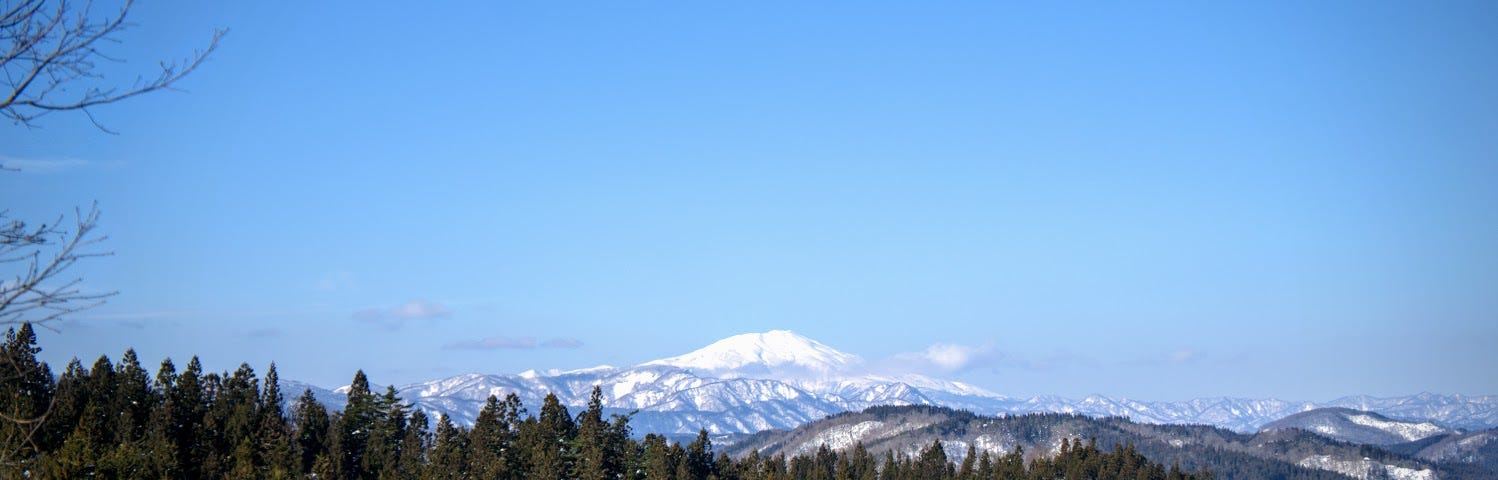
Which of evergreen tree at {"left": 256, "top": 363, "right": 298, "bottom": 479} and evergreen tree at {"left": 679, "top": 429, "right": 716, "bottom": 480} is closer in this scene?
evergreen tree at {"left": 256, "top": 363, "right": 298, "bottom": 479}

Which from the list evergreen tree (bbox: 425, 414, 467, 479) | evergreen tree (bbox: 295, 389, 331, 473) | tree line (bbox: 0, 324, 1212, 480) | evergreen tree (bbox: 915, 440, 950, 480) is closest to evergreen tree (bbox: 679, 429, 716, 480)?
tree line (bbox: 0, 324, 1212, 480)

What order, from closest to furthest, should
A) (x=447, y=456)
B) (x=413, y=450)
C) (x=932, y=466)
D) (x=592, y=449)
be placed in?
(x=447, y=456) < (x=413, y=450) < (x=592, y=449) < (x=932, y=466)

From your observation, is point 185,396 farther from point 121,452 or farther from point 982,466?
point 982,466

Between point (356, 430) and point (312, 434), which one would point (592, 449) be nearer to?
point (356, 430)

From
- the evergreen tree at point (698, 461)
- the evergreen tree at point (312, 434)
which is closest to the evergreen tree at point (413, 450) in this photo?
the evergreen tree at point (312, 434)

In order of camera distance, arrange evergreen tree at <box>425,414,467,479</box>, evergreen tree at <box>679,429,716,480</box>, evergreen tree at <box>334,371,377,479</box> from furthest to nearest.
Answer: evergreen tree at <box>679,429,716,480</box> < evergreen tree at <box>334,371,377,479</box> < evergreen tree at <box>425,414,467,479</box>

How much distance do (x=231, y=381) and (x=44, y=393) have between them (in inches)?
802

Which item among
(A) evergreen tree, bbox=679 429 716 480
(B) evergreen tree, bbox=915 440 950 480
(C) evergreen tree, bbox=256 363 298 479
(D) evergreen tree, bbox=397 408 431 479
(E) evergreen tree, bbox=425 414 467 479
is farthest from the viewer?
(B) evergreen tree, bbox=915 440 950 480

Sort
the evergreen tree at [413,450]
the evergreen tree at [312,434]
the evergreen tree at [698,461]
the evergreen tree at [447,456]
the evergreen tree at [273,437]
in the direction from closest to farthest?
the evergreen tree at [273,437] → the evergreen tree at [447,456] → the evergreen tree at [413,450] → the evergreen tree at [312,434] → the evergreen tree at [698,461]

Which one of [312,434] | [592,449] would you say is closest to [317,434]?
[312,434]

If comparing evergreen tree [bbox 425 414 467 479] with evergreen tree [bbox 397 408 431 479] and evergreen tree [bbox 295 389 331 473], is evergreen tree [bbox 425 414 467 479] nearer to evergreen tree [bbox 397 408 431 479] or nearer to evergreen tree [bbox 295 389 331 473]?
evergreen tree [bbox 397 408 431 479]

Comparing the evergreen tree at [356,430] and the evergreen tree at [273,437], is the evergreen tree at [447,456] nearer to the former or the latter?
the evergreen tree at [356,430]

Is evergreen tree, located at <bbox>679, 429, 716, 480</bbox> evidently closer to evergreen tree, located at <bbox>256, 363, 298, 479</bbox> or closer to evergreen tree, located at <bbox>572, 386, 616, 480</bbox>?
evergreen tree, located at <bbox>572, 386, 616, 480</bbox>

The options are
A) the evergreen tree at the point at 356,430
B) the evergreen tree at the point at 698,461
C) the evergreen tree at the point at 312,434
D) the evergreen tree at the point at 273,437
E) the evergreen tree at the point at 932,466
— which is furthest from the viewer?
the evergreen tree at the point at 932,466
